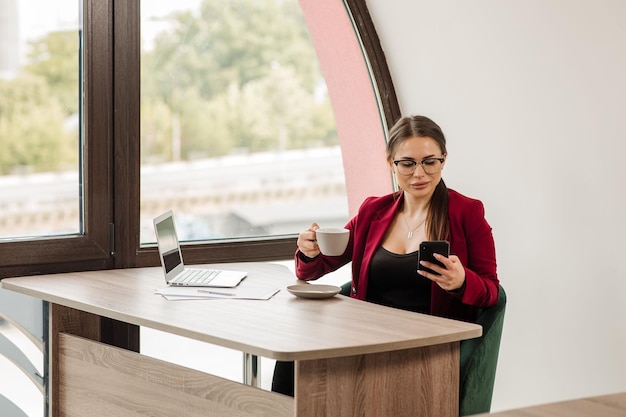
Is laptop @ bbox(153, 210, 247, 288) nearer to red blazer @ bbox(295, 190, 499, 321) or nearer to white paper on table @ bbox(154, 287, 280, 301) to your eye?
white paper on table @ bbox(154, 287, 280, 301)

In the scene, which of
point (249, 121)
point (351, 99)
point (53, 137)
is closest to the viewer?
point (53, 137)

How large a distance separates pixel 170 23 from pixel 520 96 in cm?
158

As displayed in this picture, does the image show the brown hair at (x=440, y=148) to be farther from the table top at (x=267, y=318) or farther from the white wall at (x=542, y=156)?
the white wall at (x=542, y=156)

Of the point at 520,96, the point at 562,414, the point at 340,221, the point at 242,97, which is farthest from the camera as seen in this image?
the point at 242,97

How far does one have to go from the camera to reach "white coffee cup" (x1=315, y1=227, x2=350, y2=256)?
9.48ft

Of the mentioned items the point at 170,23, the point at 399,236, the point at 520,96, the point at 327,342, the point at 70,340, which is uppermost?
the point at 170,23

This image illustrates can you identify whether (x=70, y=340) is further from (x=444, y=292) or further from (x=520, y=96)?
(x=520, y=96)

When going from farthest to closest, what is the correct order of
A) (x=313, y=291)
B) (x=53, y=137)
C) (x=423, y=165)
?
(x=53, y=137)
(x=423, y=165)
(x=313, y=291)

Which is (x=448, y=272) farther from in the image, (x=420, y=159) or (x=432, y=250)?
(x=420, y=159)

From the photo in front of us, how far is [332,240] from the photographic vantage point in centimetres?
289

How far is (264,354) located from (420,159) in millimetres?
1045

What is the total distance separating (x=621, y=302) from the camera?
310 cm

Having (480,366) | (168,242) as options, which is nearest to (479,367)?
(480,366)

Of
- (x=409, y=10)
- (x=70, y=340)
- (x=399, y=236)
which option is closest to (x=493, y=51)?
(x=409, y=10)
